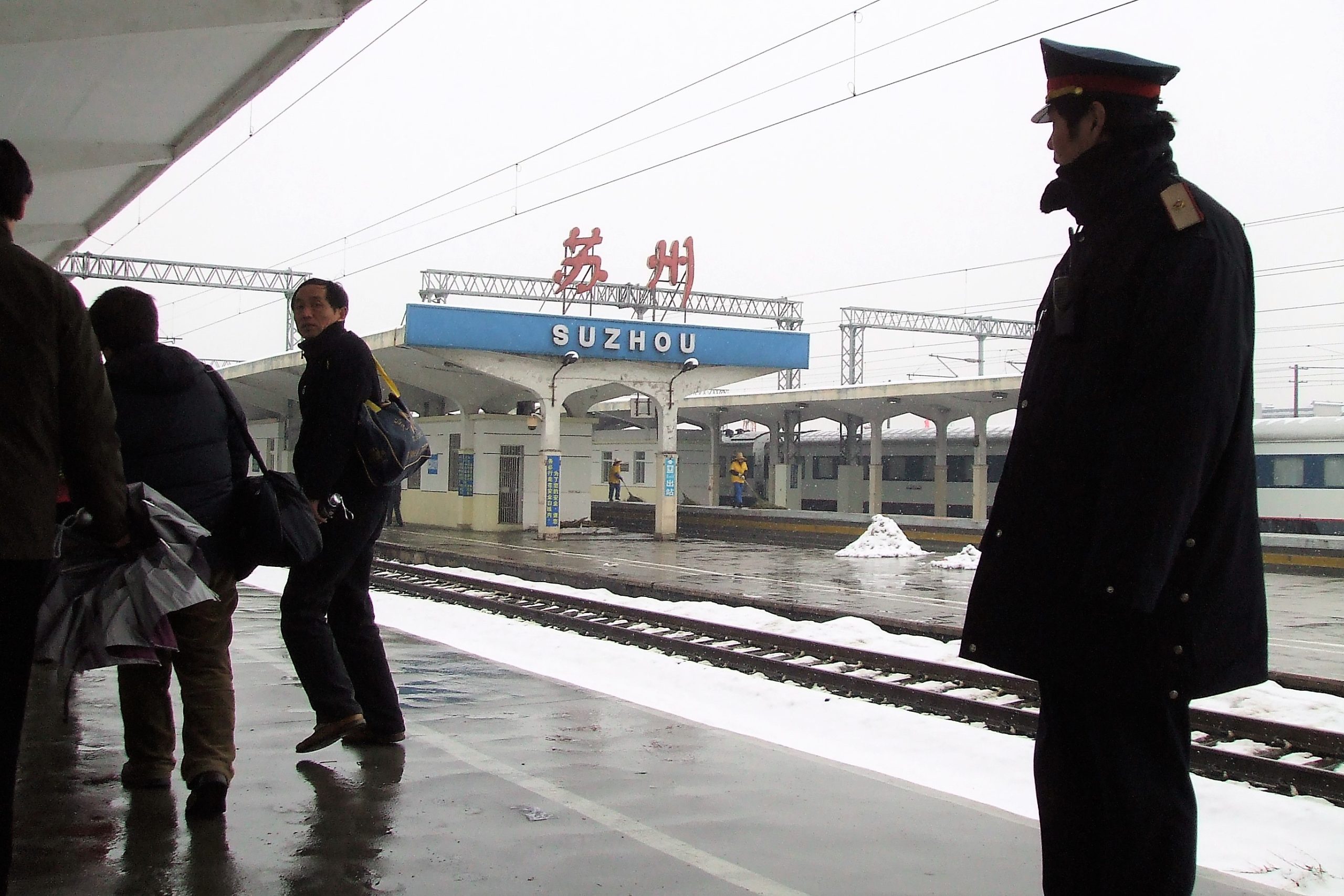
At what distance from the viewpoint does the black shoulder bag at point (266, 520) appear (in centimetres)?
397

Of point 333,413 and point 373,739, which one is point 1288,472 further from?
point 333,413

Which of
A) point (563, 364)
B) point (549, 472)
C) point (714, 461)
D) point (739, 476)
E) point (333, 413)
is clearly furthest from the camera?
point (714, 461)

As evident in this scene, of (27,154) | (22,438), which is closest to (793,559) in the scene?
(27,154)

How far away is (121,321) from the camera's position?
4.00 metres

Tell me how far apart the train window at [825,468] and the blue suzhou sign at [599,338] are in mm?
14809

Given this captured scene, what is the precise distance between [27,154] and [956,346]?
51.7 meters

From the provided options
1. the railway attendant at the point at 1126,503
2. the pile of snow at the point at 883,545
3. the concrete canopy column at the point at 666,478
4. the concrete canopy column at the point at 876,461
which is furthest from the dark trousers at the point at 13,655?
the concrete canopy column at the point at 876,461

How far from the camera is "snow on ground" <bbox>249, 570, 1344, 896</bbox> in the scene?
4859 mm

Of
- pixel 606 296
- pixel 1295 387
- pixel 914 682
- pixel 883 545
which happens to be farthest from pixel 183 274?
pixel 1295 387

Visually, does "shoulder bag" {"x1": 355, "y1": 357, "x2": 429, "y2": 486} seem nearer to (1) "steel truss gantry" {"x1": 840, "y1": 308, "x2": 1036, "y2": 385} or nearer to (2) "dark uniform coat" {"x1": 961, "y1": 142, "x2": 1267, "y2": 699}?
(2) "dark uniform coat" {"x1": 961, "y1": 142, "x2": 1267, "y2": 699}

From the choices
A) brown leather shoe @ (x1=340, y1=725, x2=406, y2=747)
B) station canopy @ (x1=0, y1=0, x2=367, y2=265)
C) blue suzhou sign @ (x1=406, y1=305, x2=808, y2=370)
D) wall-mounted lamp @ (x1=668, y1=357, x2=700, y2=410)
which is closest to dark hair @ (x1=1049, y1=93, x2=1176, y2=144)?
brown leather shoe @ (x1=340, y1=725, x2=406, y2=747)

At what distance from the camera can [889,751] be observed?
662 cm

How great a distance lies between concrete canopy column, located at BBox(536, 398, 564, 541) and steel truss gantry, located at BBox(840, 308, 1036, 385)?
2286 centimetres

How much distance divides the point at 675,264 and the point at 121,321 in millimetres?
26338
